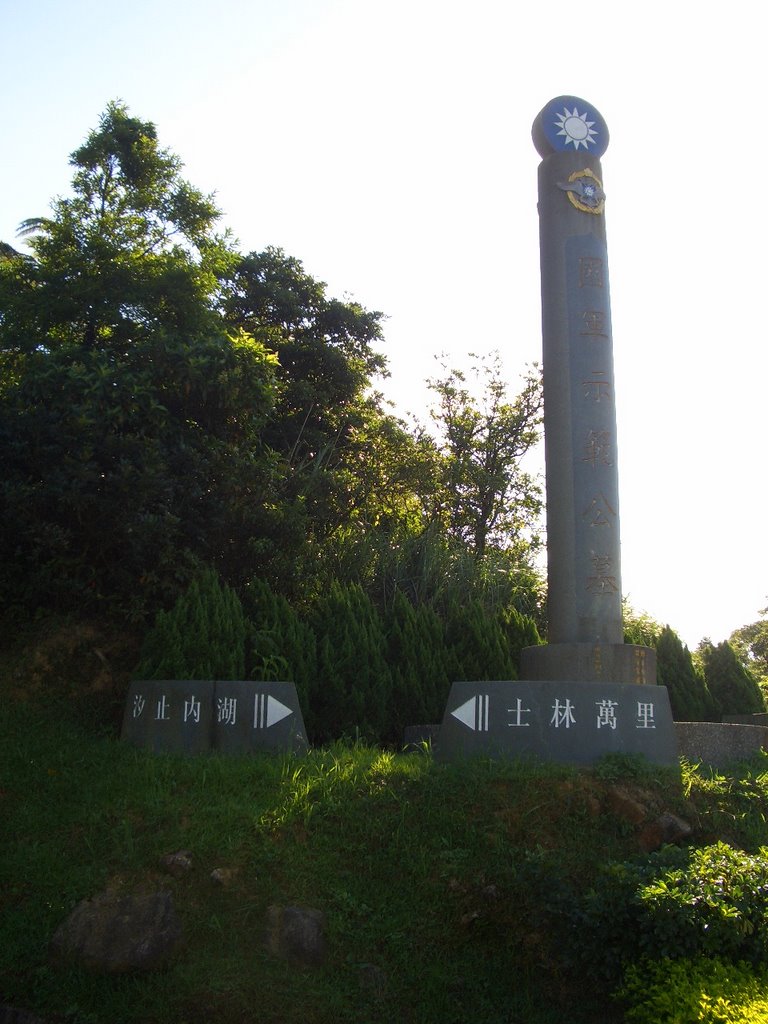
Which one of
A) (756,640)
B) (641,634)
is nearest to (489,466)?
(641,634)

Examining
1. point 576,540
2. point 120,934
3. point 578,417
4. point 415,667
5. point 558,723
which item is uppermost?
point 578,417

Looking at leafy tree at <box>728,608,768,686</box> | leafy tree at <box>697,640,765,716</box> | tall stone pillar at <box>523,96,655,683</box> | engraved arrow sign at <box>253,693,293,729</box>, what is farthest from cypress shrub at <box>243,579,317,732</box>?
leafy tree at <box>728,608,768,686</box>

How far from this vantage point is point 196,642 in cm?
812

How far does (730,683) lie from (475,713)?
499 centimetres

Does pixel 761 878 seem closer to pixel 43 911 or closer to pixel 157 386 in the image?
pixel 43 911

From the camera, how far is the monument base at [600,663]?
26.4ft

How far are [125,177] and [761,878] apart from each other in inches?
441

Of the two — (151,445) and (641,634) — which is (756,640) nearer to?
(641,634)

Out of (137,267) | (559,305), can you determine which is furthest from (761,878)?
(137,267)

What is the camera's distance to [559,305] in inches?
364

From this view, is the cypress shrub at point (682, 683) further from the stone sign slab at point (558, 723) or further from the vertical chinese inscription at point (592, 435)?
the stone sign slab at point (558, 723)

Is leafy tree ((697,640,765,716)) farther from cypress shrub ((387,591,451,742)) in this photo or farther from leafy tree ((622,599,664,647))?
cypress shrub ((387,591,451,742))

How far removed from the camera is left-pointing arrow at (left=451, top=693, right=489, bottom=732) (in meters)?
6.92

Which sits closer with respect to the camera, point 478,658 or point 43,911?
point 43,911
